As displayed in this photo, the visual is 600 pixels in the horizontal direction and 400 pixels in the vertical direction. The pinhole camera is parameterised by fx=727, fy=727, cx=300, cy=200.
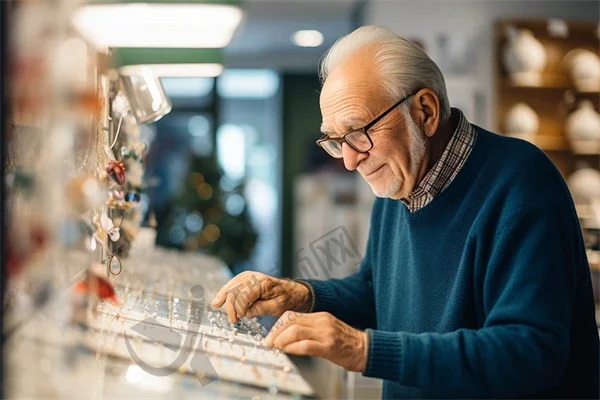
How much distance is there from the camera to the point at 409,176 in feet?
4.82

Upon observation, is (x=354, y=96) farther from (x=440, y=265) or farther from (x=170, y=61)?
(x=170, y=61)

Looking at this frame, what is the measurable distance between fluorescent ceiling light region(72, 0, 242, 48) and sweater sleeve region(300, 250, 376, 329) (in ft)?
1.96

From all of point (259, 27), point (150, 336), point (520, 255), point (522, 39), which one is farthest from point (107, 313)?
point (259, 27)

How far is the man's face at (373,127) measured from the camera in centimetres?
141

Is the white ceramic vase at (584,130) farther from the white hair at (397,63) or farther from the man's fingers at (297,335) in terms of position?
the man's fingers at (297,335)

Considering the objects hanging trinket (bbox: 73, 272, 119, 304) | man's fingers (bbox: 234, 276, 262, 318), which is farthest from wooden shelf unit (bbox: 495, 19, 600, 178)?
hanging trinket (bbox: 73, 272, 119, 304)

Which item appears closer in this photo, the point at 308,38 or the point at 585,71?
the point at 585,71

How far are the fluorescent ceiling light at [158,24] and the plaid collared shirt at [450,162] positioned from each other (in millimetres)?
549

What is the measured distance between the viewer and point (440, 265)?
4.72ft

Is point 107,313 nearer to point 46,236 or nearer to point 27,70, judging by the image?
point 46,236

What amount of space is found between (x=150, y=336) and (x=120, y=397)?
0.29m

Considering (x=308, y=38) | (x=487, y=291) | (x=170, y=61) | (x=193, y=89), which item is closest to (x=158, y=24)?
(x=170, y=61)

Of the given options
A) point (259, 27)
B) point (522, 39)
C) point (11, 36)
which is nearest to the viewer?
point (11, 36)

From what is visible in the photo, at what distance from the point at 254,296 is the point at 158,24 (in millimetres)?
562
